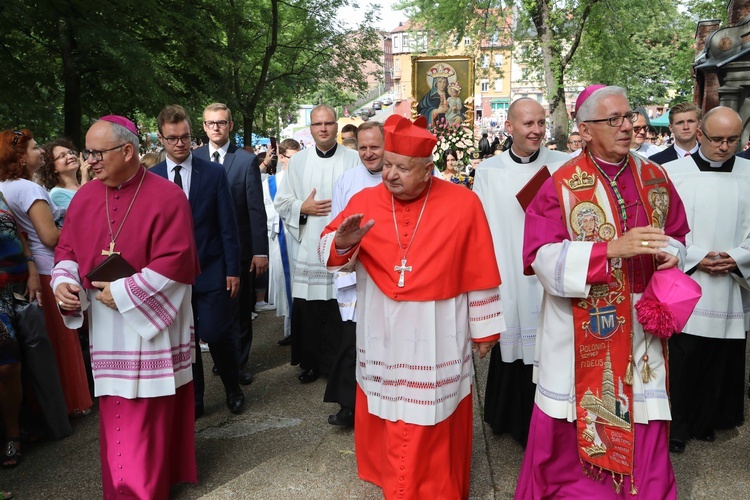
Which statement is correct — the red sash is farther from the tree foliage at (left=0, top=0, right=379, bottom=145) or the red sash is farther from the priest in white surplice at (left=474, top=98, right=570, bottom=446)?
the tree foliage at (left=0, top=0, right=379, bottom=145)

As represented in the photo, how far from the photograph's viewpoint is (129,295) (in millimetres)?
3768

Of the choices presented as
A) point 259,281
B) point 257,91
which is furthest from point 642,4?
point 259,281

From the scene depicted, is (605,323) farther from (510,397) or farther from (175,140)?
(175,140)

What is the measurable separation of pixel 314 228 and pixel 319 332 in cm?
93

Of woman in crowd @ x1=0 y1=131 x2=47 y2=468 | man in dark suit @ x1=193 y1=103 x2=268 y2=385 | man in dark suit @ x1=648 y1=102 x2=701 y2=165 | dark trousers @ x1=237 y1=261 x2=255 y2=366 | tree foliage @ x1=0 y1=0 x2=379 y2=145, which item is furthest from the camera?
tree foliage @ x1=0 y1=0 x2=379 y2=145

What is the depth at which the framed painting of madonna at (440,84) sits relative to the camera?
54.1 feet

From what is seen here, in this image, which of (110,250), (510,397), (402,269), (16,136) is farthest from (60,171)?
(510,397)

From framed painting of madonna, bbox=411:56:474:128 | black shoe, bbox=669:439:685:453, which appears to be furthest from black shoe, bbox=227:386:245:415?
framed painting of madonna, bbox=411:56:474:128

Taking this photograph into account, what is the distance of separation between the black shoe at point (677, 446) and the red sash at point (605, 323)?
150 centimetres

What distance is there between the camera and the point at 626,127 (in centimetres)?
342

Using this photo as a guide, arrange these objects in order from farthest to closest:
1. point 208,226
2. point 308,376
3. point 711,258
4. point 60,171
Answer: point 308,376
point 60,171
point 208,226
point 711,258

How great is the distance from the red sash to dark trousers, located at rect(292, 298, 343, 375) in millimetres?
2908

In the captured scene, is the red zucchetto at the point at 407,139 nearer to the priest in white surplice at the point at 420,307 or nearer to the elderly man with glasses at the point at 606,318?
the priest in white surplice at the point at 420,307

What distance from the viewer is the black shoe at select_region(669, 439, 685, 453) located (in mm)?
4769
